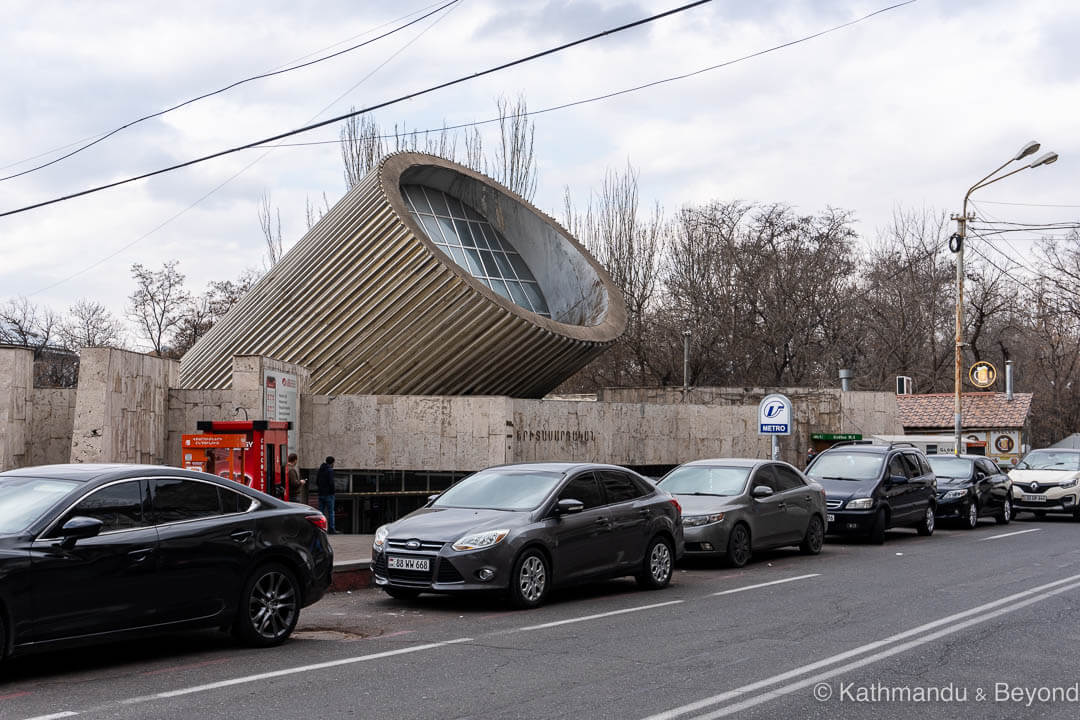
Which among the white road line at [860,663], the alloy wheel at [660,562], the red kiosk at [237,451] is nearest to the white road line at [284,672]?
the white road line at [860,663]

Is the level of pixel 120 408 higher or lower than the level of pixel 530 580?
higher

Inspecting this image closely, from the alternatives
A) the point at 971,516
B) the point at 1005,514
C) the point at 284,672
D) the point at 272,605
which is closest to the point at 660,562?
the point at 272,605

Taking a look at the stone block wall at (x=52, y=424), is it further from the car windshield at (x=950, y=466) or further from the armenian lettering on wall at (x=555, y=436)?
the car windshield at (x=950, y=466)

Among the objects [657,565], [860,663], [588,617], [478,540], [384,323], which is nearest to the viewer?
[860,663]

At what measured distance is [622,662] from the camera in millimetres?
7887

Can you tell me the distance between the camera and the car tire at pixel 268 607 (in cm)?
826

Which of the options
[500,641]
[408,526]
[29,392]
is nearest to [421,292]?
[29,392]

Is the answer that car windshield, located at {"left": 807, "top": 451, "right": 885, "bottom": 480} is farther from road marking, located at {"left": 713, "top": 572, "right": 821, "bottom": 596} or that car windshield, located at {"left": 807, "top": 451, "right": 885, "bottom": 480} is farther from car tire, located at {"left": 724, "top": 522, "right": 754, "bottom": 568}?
road marking, located at {"left": 713, "top": 572, "right": 821, "bottom": 596}

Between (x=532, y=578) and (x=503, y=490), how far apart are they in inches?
48.4

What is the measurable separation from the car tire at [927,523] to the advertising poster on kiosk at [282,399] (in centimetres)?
1148

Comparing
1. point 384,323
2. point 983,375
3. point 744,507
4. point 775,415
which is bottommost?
point 744,507

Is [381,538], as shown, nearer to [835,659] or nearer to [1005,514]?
[835,659]

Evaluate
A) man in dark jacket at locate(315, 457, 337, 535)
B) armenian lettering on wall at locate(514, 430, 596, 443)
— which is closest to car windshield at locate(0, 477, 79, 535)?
man in dark jacket at locate(315, 457, 337, 535)

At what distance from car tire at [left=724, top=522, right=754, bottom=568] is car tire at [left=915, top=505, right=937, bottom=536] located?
20.7 feet
